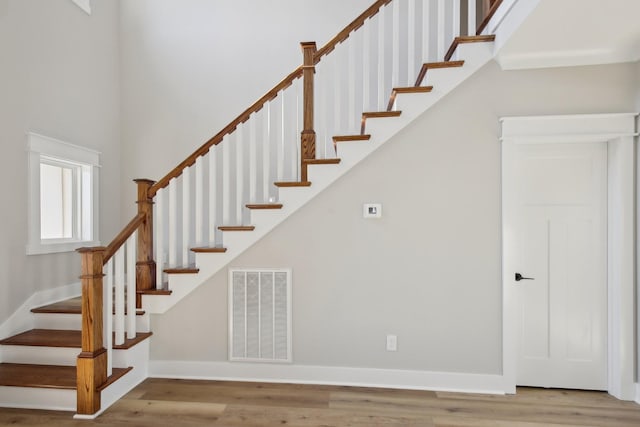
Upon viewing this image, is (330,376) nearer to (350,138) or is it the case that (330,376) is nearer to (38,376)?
(350,138)

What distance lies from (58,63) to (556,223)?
4725 millimetres

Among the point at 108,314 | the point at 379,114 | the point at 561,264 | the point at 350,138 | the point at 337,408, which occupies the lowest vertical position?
the point at 337,408

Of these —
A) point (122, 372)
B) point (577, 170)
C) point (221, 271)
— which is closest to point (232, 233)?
point (221, 271)

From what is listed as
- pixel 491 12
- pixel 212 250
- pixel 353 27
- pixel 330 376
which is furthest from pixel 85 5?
pixel 330 376

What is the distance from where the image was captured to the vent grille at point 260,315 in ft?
10.1

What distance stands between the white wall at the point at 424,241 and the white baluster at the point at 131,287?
2.58 ft

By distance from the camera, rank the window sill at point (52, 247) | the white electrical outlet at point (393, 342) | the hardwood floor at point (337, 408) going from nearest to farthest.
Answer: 1. the hardwood floor at point (337, 408)
2. the white electrical outlet at point (393, 342)
3. the window sill at point (52, 247)

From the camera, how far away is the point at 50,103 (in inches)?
135

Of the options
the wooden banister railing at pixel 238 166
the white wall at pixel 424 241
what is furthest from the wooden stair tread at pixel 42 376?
the white wall at pixel 424 241

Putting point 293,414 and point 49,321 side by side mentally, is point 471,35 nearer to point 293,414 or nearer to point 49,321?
point 293,414

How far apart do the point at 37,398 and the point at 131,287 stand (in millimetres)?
926

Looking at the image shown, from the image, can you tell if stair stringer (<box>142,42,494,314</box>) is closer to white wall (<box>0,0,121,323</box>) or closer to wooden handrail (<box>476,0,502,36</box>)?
wooden handrail (<box>476,0,502,36</box>)

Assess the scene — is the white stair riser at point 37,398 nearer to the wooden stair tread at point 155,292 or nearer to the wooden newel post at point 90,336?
the wooden newel post at point 90,336

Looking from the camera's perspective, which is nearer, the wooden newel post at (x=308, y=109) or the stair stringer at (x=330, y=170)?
the stair stringer at (x=330, y=170)
